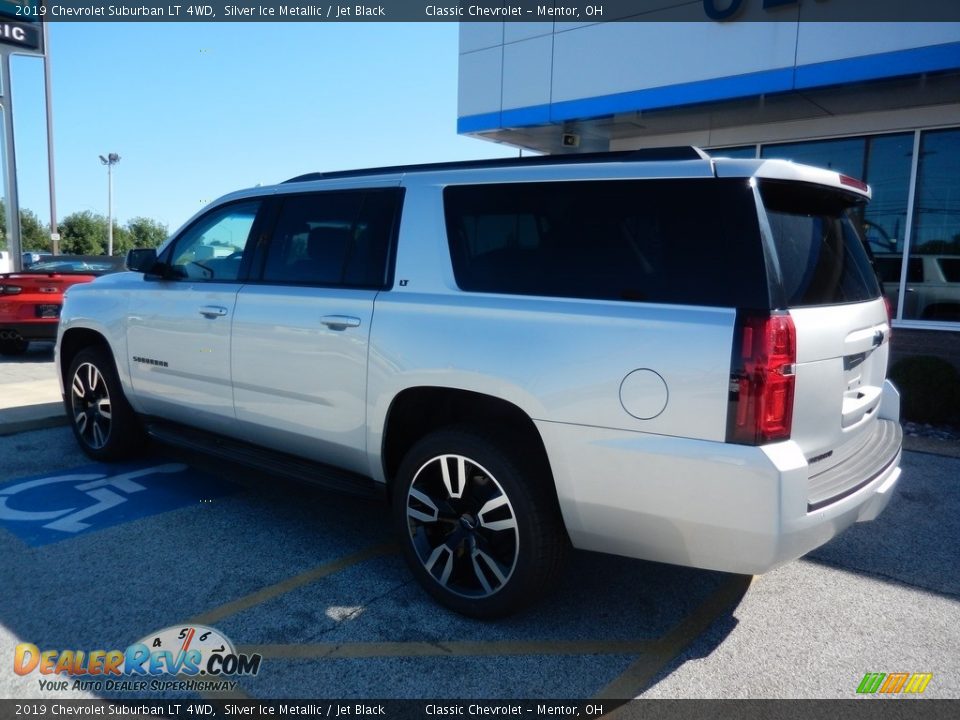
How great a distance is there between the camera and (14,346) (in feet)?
35.4

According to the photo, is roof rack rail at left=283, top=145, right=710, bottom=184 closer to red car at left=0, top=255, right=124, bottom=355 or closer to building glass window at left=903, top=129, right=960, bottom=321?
building glass window at left=903, top=129, right=960, bottom=321

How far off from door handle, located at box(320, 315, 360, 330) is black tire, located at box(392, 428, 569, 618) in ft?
2.26

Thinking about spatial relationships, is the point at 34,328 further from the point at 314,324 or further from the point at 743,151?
the point at 743,151

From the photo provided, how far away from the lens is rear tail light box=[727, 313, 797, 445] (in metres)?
2.49

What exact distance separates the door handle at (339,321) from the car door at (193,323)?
858mm

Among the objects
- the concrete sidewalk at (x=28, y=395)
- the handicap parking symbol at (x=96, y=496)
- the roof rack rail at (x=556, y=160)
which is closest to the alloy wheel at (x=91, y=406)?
the handicap parking symbol at (x=96, y=496)

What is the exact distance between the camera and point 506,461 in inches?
120

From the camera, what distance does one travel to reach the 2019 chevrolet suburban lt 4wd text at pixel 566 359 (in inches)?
101

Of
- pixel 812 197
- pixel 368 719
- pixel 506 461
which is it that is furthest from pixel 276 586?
pixel 812 197

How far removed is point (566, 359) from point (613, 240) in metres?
0.52

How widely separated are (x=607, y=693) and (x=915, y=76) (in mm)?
7538

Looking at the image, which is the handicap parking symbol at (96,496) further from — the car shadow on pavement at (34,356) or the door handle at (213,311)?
the car shadow on pavement at (34,356)

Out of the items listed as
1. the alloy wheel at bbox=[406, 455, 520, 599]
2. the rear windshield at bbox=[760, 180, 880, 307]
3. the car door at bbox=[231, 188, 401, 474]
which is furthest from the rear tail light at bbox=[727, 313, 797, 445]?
the car door at bbox=[231, 188, 401, 474]

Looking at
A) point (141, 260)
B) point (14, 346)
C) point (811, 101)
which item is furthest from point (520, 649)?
point (14, 346)
